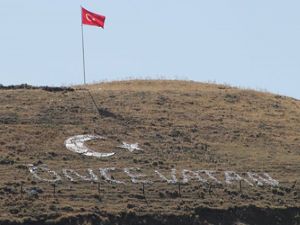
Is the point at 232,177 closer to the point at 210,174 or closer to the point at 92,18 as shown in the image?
the point at 210,174

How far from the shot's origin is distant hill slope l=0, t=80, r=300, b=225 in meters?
51.2

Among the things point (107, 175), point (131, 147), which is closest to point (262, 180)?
point (107, 175)

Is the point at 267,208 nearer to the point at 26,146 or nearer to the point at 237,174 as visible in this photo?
the point at 237,174

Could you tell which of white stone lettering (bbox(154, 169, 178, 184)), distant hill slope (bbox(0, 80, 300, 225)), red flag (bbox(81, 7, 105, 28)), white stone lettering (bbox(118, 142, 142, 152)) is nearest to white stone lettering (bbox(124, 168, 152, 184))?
distant hill slope (bbox(0, 80, 300, 225))

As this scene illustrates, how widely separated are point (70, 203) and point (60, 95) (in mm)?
24608

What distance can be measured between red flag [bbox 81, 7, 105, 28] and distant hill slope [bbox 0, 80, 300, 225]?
16.7 feet

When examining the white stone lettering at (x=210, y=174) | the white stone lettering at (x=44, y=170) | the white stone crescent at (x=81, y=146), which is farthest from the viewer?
the white stone crescent at (x=81, y=146)

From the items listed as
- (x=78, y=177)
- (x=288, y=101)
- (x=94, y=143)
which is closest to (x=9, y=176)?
(x=78, y=177)

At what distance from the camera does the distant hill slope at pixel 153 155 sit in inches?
2018

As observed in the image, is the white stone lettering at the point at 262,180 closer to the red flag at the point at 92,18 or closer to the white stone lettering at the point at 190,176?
the white stone lettering at the point at 190,176

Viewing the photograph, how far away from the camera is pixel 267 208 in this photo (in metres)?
53.0

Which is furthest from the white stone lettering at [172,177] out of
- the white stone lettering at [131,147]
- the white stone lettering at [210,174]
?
the white stone lettering at [131,147]

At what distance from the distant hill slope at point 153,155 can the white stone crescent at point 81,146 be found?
0.42m

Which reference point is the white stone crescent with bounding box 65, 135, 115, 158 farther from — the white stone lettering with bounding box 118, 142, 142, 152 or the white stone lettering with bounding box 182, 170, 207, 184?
the white stone lettering with bounding box 182, 170, 207, 184
